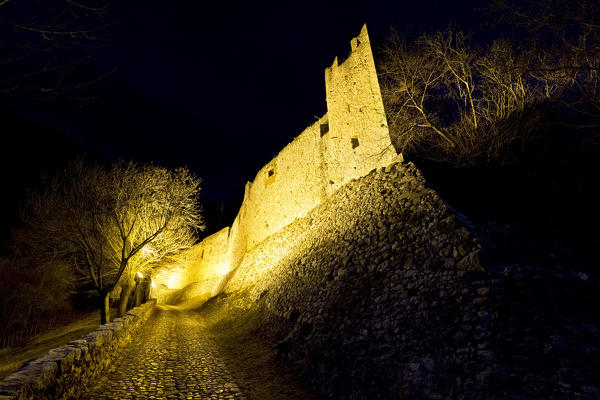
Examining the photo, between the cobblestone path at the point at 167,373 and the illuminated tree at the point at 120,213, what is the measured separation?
12.4 feet

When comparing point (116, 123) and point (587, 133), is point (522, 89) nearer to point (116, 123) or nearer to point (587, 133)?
point (587, 133)

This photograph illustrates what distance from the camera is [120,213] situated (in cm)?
980

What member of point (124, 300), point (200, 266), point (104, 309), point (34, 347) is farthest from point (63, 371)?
point (200, 266)

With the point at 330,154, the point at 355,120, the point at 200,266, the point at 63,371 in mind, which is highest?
the point at 355,120

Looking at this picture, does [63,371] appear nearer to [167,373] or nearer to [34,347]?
[167,373]

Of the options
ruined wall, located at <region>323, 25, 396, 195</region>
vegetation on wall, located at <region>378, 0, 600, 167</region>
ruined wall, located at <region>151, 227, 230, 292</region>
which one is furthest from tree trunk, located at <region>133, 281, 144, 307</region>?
vegetation on wall, located at <region>378, 0, 600, 167</region>

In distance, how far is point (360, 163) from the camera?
31.8ft

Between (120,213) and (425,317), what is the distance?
11395 millimetres

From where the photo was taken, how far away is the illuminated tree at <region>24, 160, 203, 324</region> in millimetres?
9380

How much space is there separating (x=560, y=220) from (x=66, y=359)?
10.1 m

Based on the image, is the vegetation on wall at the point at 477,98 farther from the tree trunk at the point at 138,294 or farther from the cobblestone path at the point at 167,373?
the tree trunk at the point at 138,294

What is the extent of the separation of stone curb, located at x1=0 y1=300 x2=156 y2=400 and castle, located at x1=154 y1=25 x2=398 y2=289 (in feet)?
29.4

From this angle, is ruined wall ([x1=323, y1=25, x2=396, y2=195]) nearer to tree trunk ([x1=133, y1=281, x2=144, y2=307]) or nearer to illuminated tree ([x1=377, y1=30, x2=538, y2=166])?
illuminated tree ([x1=377, y1=30, x2=538, y2=166])

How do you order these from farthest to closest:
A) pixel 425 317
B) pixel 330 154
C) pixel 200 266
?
pixel 200 266, pixel 330 154, pixel 425 317
